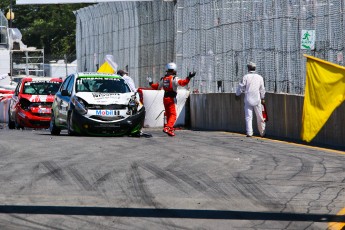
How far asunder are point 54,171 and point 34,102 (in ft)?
51.3

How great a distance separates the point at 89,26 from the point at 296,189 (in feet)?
117

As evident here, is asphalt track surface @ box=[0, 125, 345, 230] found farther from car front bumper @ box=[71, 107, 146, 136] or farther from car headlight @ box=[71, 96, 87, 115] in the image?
car headlight @ box=[71, 96, 87, 115]

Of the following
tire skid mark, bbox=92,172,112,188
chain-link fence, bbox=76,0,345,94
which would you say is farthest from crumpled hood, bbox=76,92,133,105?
tire skid mark, bbox=92,172,112,188

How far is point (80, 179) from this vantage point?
13.4 m

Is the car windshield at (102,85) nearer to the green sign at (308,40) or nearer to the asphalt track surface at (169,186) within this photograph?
the green sign at (308,40)

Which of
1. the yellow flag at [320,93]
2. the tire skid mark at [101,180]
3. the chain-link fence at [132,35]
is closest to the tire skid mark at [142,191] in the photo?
the tire skid mark at [101,180]

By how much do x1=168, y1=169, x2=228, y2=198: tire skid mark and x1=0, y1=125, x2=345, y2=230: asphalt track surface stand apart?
1 cm

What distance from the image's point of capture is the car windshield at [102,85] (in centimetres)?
2372

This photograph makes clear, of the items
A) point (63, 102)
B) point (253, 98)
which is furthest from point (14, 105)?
point (253, 98)

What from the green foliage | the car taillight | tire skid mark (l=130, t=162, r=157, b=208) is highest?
the green foliage

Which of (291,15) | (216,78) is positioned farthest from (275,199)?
(216,78)

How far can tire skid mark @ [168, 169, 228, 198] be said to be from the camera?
1209 centimetres

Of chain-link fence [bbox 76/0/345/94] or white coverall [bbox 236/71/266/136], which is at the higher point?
chain-link fence [bbox 76/0/345/94]

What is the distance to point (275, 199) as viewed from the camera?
11.6m
